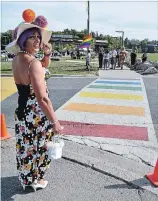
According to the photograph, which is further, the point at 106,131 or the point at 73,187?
the point at 106,131

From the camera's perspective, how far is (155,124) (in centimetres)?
686

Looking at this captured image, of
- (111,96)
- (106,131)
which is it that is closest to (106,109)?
(106,131)

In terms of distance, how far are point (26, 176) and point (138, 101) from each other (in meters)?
6.60

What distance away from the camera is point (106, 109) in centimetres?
833

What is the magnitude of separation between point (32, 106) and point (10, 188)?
1092 millimetres

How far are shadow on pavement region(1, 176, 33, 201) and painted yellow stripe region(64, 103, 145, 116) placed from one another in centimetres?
438

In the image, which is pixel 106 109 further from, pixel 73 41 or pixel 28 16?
pixel 73 41

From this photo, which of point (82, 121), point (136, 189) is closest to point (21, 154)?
point (136, 189)

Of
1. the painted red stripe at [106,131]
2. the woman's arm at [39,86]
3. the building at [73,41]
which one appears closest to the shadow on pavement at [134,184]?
the woman's arm at [39,86]

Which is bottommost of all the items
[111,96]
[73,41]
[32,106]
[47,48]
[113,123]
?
[113,123]

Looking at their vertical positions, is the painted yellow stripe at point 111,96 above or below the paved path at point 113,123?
above

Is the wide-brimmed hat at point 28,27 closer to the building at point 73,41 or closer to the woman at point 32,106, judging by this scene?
the woman at point 32,106

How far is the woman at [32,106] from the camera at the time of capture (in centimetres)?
302

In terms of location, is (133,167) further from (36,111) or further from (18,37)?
(18,37)
